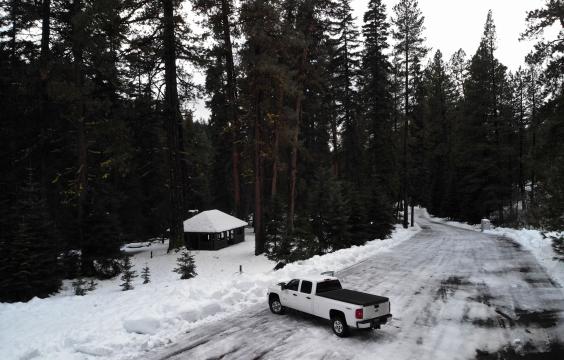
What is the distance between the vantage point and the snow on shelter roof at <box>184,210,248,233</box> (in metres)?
33.3

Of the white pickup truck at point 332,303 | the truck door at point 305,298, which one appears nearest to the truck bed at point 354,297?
the white pickup truck at point 332,303

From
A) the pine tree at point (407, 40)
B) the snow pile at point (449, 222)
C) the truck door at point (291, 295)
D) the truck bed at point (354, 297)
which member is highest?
the pine tree at point (407, 40)

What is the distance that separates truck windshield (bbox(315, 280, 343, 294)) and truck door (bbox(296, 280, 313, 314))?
252 millimetres

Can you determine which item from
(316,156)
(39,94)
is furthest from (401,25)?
(39,94)

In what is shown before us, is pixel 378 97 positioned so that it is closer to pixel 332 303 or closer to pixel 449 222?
pixel 449 222

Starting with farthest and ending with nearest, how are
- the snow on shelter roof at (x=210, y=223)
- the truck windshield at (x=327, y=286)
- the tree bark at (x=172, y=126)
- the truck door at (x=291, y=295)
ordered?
1. the snow on shelter roof at (x=210, y=223)
2. the tree bark at (x=172, y=126)
3. the truck door at (x=291, y=295)
4. the truck windshield at (x=327, y=286)

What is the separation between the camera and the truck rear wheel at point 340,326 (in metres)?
9.98

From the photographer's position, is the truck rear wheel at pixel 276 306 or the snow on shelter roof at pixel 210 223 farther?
the snow on shelter roof at pixel 210 223

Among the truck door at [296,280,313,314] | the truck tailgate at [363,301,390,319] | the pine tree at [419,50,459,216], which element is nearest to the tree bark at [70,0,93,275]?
the truck door at [296,280,313,314]

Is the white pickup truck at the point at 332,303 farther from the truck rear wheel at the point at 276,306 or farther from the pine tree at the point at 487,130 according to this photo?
the pine tree at the point at 487,130

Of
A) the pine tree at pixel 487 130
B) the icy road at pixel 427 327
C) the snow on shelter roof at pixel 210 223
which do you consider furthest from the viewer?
the pine tree at pixel 487 130

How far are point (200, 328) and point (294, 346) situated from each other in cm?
305

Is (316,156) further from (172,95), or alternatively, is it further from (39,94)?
(39,94)

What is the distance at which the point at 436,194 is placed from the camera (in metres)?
65.2
